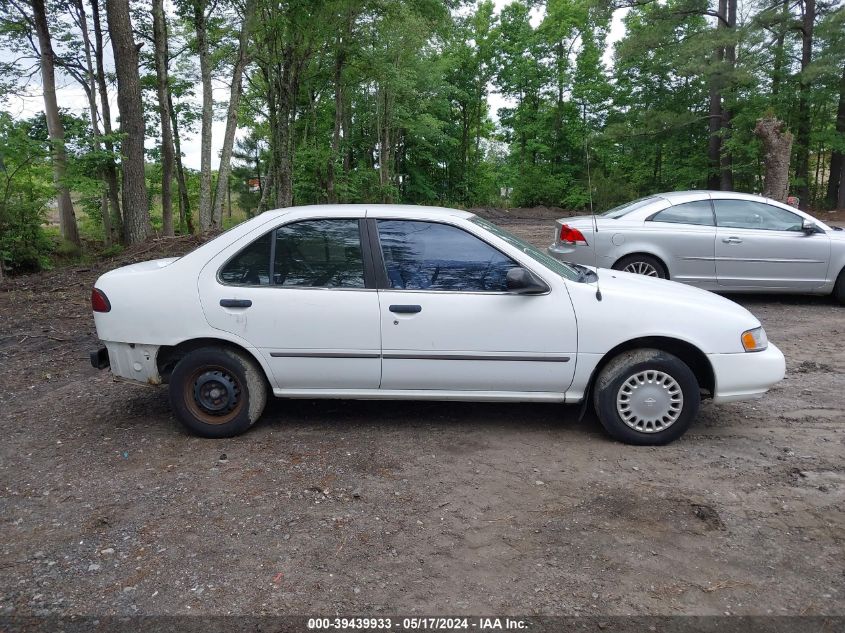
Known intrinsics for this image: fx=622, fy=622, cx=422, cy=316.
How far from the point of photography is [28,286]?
10.2 m

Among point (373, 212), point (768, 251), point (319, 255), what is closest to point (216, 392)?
point (319, 255)

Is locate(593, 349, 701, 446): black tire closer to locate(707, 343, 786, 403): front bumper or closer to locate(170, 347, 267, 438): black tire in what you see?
locate(707, 343, 786, 403): front bumper

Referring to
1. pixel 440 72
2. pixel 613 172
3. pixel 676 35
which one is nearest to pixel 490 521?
pixel 676 35

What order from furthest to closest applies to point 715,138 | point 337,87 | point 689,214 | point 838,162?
point 715,138 < point 838,162 < point 337,87 < point 689,214

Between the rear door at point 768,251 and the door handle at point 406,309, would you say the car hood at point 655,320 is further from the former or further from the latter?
the rear door at point 768,251

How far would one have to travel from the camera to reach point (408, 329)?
4.25 m

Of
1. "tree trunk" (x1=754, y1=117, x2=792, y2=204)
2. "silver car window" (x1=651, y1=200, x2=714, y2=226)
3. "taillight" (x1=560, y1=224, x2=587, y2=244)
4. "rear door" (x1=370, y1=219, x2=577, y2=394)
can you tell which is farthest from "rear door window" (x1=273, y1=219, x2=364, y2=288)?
"tree trunk" (x1=754, y1=117, x2=792, y2=204)

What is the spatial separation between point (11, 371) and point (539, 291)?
522 cm

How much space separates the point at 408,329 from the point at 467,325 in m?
0.40

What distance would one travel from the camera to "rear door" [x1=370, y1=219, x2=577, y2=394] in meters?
4.23

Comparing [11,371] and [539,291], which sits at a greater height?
[539,291]

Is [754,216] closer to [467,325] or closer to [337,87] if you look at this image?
[467,325]

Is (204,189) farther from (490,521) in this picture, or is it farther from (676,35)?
(676,35)

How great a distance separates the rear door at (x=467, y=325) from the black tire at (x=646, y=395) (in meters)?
0.30
